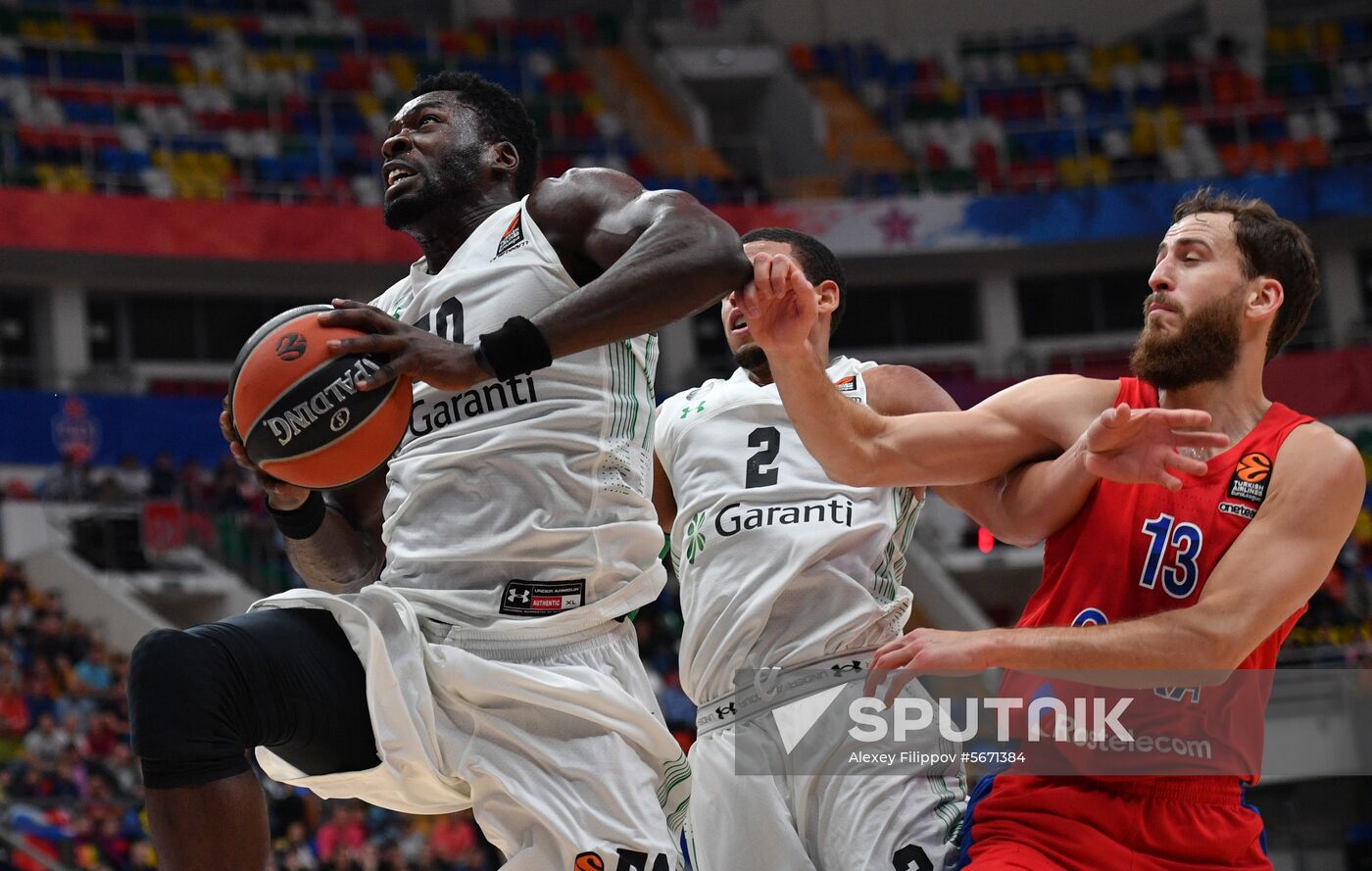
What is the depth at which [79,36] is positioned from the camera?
22.1 m

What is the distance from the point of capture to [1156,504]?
139 inches

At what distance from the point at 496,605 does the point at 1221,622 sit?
1522 millimetres

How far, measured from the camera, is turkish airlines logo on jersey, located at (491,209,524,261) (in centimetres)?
380

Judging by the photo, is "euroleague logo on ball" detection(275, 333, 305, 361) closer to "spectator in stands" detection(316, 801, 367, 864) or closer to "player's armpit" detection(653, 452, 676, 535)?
"player's armpit" detection(653, 452, 676, 535)

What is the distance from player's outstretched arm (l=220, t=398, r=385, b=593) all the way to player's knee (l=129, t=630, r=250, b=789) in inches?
27.5

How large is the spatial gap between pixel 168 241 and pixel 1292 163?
49.8 feet

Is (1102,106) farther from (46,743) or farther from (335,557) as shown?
(335,557)

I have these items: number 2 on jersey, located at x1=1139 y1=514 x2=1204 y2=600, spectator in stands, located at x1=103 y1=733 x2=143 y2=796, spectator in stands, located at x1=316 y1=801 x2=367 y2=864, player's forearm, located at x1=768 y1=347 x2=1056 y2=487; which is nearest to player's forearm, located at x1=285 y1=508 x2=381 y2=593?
player's forearm, located at x1=768 y1=347 x2=1056 y2=487

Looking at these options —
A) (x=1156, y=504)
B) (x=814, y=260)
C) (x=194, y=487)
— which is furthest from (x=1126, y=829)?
(x=194, y=487)

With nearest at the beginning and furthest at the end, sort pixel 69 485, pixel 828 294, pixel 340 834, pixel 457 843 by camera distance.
A: 1. pixel 828 294
2. pixel 340 834
3. pixel 457 843
4. pixel 69 485

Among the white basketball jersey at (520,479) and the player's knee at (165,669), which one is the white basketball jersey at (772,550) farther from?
the player's knee at (165,669)

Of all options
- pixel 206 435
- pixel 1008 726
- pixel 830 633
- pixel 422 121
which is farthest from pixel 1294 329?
pixel 206 435

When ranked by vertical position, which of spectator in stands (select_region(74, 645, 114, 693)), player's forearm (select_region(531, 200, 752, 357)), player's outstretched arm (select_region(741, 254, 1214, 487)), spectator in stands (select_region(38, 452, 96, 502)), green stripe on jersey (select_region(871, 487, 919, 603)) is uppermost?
player's forearm (select_region(531, 200, 752, 357))

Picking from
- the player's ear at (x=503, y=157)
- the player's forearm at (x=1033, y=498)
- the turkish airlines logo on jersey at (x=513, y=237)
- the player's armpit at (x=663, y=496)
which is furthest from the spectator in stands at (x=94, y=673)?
the player's forearm at (x=1033, y=498)
